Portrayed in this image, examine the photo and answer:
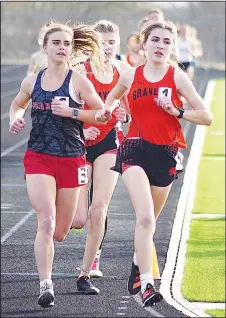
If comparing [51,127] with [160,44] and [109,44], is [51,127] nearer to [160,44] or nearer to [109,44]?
[160,44]

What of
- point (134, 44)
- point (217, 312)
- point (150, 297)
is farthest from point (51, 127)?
point (217, 312)

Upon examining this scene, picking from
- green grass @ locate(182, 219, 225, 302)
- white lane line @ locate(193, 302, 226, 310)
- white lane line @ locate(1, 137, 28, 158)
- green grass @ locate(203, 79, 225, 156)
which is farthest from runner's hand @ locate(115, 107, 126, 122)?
green grass @ locate(203, 79, 225, 156)

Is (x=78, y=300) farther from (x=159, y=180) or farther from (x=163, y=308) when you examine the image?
(x=159, y=180)

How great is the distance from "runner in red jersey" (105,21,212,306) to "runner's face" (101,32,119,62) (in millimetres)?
1196

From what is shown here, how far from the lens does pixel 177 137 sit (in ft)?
37.6

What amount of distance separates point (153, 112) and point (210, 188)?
101 ft

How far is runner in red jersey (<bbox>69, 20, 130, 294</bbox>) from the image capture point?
12.6 m

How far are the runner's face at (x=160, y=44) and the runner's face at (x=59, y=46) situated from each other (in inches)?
24.6

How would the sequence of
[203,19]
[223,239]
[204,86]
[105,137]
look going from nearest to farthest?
[105,137] → [223,239] → [204,86] → [203,19]

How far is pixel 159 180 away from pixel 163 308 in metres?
14.1

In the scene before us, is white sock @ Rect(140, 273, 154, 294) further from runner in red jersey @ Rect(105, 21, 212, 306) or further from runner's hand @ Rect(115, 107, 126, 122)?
runner's hand @ Rect(115, 107, 126, 122)

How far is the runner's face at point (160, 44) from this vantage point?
36.7ft

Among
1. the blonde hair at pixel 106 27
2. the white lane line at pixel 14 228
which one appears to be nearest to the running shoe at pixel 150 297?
the blonde hair at pixel 106 27

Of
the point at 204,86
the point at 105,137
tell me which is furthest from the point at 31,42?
the point at 105,137
